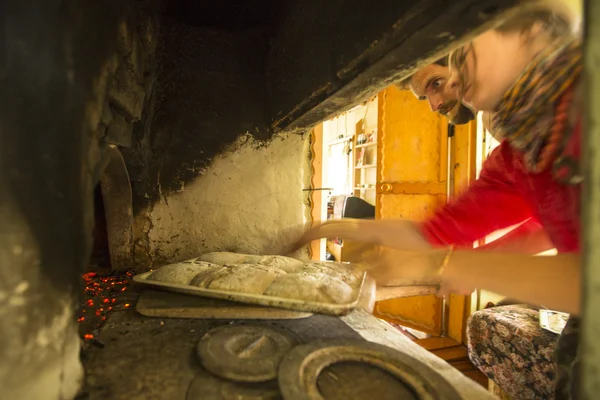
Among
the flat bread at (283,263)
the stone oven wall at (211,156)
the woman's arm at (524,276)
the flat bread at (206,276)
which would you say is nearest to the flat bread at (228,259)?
the flat bread at (283,263)

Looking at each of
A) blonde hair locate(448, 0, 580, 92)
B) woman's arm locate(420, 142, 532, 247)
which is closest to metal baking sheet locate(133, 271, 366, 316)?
woman's arm locate(420, 142, 532, 247)

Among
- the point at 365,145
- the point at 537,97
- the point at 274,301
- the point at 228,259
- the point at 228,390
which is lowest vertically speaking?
the point at 228,390

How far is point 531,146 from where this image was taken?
87cm

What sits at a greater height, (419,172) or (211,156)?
(419,172)

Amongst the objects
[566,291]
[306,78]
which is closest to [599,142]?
[566,291]

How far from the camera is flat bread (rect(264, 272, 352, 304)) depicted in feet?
4.63

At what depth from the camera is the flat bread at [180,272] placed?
1564 millimetres

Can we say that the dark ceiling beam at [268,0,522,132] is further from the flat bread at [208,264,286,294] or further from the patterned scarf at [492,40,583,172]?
the flat bread at [208,264,286,294]

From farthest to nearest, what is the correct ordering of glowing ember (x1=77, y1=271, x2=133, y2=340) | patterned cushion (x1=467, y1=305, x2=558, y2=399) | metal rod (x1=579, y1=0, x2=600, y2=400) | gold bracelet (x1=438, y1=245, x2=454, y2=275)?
1. patterned cushion (x1=467, y1=305, x2=558, y2=399)
2. glowing ember (x1=77, y1=271, x2=133, y2=340)
3. gold bracelet (x1=438, y1=245, x2=454, y2=275)
4. metal rod (x1=579, y1=0, x2=600, y2=400)

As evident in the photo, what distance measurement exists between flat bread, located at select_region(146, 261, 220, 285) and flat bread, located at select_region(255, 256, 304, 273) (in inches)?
12.8

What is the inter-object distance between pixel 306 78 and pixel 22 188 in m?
1.31

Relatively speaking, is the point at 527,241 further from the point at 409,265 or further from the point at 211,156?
the point at 211,156

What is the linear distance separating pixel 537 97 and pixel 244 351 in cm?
126

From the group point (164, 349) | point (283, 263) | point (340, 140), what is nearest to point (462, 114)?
point (283, 263)
